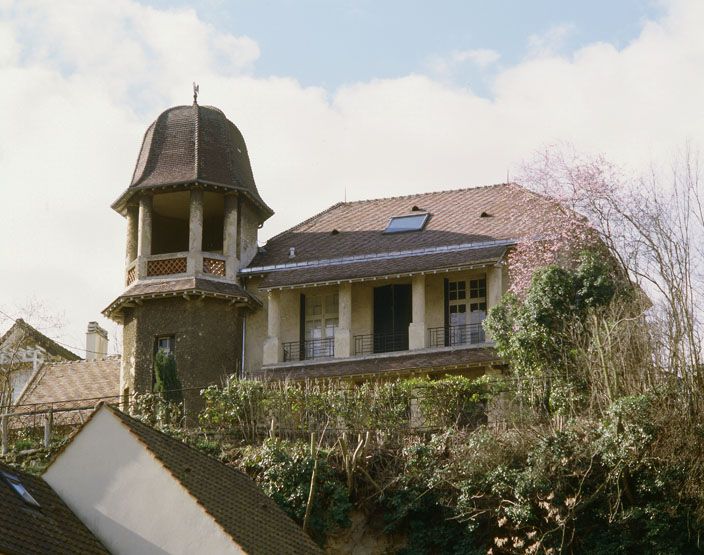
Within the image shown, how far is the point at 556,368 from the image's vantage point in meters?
28.3

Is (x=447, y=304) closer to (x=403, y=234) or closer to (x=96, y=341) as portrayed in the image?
(x=403, y=234)

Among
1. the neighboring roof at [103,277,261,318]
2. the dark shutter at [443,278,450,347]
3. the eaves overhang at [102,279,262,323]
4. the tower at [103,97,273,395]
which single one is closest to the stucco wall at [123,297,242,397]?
the tower at [103,97,273,395]

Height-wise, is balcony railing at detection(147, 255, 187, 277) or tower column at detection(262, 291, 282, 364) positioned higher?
balcony railing at detection(147, 255, 187, 277)

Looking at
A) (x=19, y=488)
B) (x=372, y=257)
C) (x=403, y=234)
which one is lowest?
(x=19, y=488)

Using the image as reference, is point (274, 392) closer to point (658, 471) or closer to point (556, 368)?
point (556, 368)

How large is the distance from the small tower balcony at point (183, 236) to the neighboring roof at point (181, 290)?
0.76 ft

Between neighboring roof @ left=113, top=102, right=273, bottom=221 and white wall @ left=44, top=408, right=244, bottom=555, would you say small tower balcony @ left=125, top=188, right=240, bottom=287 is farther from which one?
white wall @ left=44, top=408, right=244, bottom=555

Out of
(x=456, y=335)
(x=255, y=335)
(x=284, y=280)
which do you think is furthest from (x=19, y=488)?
(x=456, y=335)

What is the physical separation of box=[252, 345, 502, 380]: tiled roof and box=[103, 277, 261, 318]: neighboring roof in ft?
6.41

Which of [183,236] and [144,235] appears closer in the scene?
[144,235]

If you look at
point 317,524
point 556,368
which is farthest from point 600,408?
point 317,524

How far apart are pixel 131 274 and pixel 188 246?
211 centimetres

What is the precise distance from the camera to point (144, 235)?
35719 mm

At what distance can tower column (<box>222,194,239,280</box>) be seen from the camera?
35.5 meters
